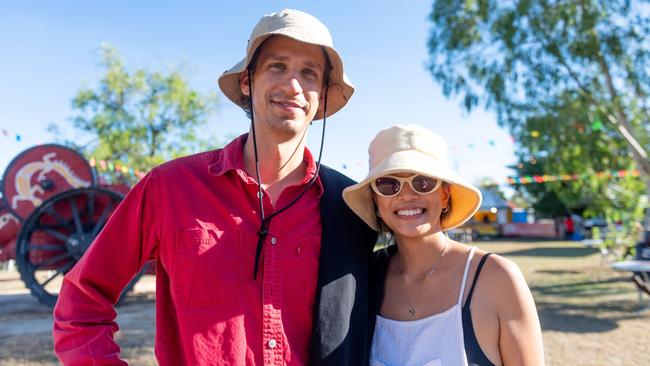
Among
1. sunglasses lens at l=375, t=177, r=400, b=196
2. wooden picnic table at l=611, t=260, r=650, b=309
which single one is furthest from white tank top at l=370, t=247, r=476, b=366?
wooden picnic table at l=611, t=260, r=650, b=309

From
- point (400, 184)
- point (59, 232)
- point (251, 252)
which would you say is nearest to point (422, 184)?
point (400, 184)

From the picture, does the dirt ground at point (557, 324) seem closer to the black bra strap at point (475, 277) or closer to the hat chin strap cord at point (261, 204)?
the hat chin strap cord at point (261, 204)

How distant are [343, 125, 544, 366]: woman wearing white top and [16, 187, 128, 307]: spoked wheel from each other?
6761 millimetres

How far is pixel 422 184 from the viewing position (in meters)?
1.96

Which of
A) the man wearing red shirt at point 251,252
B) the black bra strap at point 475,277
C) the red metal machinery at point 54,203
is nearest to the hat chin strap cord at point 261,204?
the man wearing red shirt at point 251,252

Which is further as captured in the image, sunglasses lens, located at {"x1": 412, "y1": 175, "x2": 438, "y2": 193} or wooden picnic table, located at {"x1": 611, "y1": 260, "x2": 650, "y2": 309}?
wooden picnic table, located at {"x1": 611, "y1": 260, "x2": 650, "y2": 309}

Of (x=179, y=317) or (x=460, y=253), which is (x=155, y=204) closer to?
(x=179, y=317)

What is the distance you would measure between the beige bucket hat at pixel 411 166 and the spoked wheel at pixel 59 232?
6.70 metres

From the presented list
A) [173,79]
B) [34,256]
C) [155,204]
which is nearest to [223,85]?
[155,204]

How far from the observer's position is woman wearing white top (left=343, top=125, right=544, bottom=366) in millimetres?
1688

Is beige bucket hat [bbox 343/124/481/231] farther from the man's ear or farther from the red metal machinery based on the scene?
the red metal machinery

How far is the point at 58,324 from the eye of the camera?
1687 millimetres

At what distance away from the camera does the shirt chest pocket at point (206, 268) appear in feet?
5.59

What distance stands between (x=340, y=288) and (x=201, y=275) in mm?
482
